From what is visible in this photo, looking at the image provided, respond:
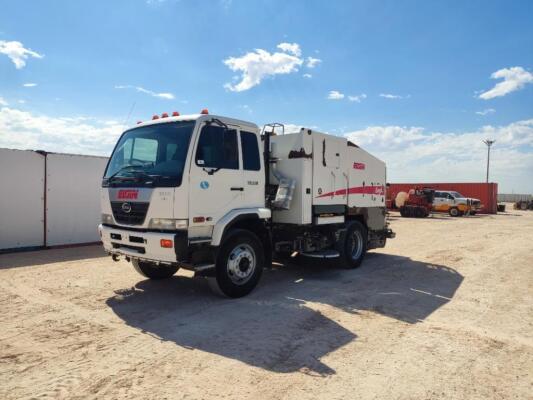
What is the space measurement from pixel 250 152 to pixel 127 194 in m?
2.07

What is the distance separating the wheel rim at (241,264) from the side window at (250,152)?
1.33 meters

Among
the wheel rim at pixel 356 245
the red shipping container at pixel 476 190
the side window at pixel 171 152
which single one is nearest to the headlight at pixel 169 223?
the side window at pixel 171 152

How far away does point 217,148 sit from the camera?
5957 millimetres

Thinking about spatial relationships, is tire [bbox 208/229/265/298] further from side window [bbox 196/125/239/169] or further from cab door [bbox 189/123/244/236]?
side window [bbox 196/125/239/169]

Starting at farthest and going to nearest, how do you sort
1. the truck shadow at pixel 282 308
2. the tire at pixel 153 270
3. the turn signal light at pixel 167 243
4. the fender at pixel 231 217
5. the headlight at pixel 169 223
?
1. the tire at pixel 153 270
2. the fender at pixel 231 217
3. the headlight at pixel 169 223
4. the turn signal light at pixel 167 243
5. the truck shadow at pixel 282 308

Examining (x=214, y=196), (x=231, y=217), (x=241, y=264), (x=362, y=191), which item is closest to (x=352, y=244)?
(x=362, y=191)

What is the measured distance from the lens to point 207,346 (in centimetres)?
445

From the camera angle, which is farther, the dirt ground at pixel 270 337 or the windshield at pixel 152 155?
the windshield at pixel 152 155

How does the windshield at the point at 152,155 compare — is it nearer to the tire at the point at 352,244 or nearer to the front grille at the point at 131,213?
the front grille at the point at 131,213

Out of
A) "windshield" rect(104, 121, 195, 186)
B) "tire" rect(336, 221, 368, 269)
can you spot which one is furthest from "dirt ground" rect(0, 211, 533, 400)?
"windshield" rect(104, 121, 195, 186)

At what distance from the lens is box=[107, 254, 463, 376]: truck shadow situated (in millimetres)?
4418

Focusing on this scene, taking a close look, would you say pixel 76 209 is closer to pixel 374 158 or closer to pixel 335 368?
pixel 374 158

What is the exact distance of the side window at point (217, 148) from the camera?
5.77 metres

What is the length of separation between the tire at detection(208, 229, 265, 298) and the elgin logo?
58.6 inches
